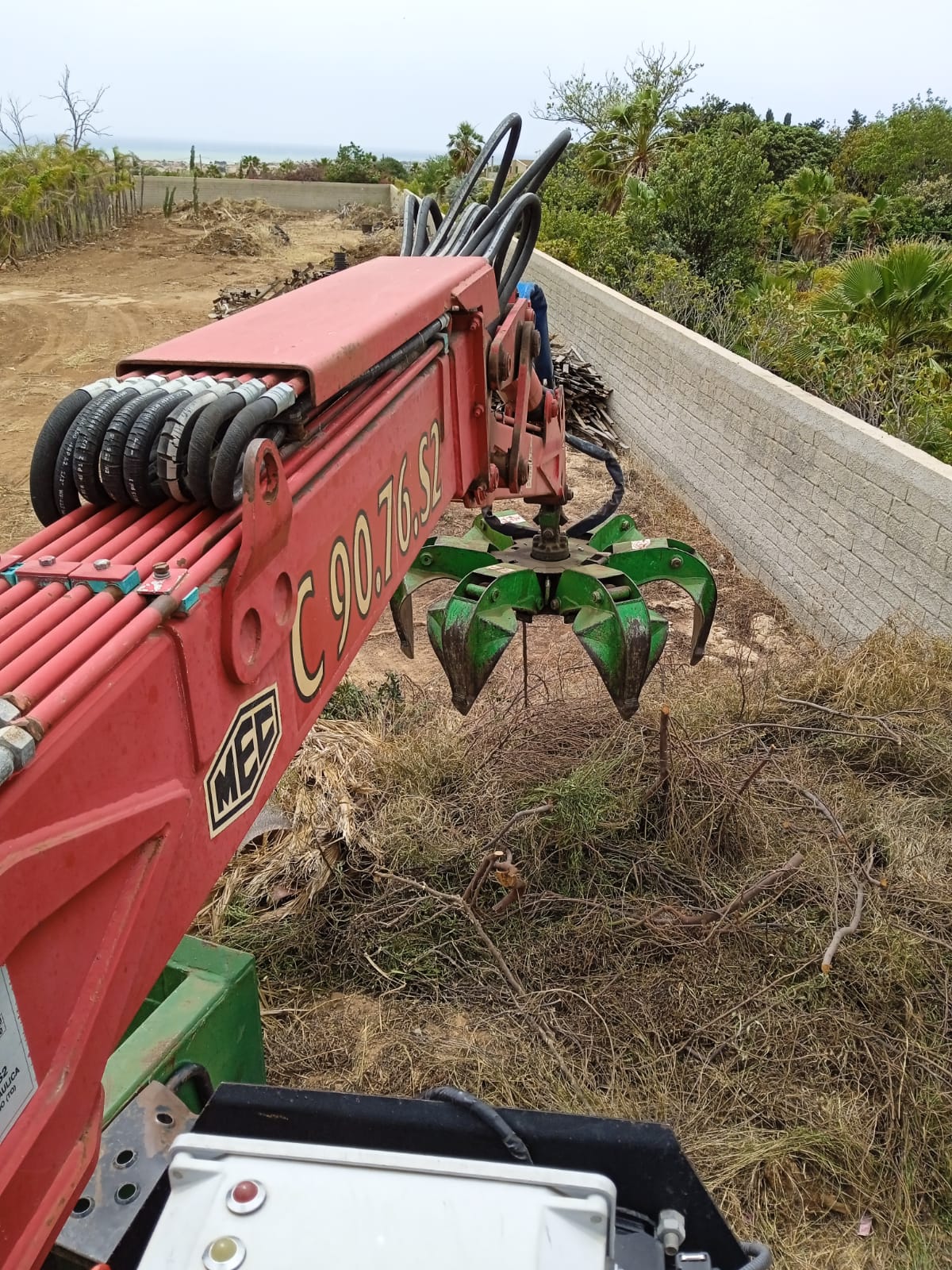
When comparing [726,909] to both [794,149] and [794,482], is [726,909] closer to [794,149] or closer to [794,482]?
[794,482]

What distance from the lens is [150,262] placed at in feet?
80.4

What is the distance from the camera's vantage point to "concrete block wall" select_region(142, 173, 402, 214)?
33.8m

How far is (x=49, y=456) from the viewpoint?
63.4 inches

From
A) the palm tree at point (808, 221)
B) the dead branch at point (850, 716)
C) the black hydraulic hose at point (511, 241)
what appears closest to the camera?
the black hydraulic hose at point (511, 241)

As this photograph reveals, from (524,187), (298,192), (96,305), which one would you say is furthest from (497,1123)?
(298,192)

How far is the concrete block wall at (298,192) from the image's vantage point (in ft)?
111

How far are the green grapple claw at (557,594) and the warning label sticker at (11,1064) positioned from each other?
276 centimetres

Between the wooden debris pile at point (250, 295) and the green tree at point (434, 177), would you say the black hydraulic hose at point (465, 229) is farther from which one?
the green tree at point (434, 177)

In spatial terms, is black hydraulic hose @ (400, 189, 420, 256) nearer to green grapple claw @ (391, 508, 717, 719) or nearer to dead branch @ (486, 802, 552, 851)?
green grapple claw @ (391, 508, 717, 719)

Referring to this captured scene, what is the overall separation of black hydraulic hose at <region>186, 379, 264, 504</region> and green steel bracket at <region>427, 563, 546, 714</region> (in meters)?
2.28

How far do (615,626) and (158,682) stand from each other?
2.66 m

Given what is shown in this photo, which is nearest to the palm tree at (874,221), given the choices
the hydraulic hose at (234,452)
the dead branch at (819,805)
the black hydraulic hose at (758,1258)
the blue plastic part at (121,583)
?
the dead branch at (819,805)

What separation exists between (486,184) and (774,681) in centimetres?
2169

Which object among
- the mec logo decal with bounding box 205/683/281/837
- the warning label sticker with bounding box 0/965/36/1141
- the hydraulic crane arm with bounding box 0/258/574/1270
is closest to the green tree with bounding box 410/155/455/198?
the hydraulic crane arm with bounding box 0/258/574/1270
